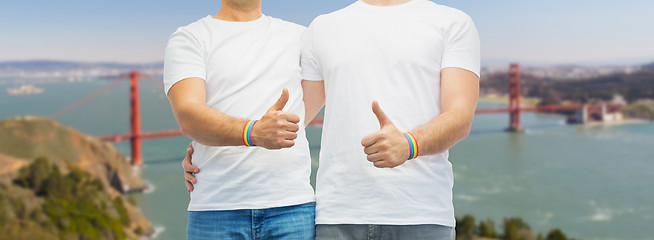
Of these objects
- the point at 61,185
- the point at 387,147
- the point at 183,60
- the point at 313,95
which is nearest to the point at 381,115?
the point at 387,147

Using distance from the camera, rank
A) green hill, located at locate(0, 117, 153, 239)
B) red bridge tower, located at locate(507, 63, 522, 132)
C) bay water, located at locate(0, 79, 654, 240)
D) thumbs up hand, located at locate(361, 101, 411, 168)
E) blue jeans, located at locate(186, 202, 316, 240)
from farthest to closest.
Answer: red bridge tower, located at locate(507, 63, 522, 132)
bay water, located at locate(0, 79, 654, 240)
green hill, located at locate(0, 117, 153, 239)
blue jeans, located at locate(186, 202, 316, 240)
thumbs up hand, located at locate(361, 101, 411, 168)

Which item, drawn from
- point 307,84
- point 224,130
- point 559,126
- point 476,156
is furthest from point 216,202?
point 559,126

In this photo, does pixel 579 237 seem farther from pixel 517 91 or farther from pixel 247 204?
pixel 247 204

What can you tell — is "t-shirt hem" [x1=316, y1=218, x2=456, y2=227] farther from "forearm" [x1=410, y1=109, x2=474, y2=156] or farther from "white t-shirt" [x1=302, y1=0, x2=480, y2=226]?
"forearm" [x1=410, y1=109, x2=474, y2=156]

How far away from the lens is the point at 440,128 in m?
1.00

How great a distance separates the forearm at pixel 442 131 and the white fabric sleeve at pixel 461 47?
9cm

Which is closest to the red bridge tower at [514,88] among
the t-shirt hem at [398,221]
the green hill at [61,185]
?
the green hill at [61,185]

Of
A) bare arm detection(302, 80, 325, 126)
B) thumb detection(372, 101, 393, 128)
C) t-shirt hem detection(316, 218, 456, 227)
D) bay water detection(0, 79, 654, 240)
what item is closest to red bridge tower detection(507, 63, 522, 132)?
bay water detection(0, 79, 654, 240)

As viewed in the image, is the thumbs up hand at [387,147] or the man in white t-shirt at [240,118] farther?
the man in white t-shirt at [240,118]

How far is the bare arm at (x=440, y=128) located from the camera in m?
0.93

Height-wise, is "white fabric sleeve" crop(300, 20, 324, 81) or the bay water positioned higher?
"white fabric sleeve" crop(300, 20, 324, 81)

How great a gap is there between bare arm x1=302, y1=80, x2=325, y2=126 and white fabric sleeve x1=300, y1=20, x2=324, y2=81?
0.04ft

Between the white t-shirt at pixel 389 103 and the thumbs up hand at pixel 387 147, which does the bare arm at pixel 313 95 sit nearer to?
the white t-shirt at pixel 389 103

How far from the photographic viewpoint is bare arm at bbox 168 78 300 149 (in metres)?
1.00
